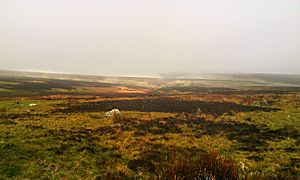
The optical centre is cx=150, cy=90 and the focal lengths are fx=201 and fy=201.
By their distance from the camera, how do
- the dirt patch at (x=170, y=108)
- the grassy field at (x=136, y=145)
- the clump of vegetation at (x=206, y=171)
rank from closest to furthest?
the clump of vegetation at (x=206, y=171) < the grassy field at (x=136, y=145) < the dirt patch at (x=170, y=108)

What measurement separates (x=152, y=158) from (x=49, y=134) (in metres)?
10.9

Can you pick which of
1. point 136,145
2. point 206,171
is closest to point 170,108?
point 136,145

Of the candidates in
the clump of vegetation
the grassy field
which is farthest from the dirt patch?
the clump of vegetation

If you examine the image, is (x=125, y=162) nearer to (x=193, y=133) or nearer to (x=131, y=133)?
(x=131, y=133)

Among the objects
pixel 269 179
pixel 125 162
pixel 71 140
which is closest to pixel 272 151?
pixel 269 179

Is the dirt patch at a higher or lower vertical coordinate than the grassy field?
lower

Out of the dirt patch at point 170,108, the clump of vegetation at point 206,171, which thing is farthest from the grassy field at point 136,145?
the dirt patch at point 170,108

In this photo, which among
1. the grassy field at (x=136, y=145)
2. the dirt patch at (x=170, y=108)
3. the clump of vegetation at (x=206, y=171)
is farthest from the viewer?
the dirt patch at (x=170, y=108)

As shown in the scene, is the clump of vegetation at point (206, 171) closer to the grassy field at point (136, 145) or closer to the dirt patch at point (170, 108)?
the grassy field at point (136, 145)

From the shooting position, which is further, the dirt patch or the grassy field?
the dirt patch

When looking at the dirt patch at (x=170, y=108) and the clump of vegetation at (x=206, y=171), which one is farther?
the dirt patch at (x=170, y=108)

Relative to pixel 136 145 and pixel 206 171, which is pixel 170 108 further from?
pixel 206 171

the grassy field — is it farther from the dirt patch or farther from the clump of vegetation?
the dirt patch

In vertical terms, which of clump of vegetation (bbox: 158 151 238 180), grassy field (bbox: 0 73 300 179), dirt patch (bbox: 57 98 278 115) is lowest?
dirt patch (bbox: 57 98 278 115)
